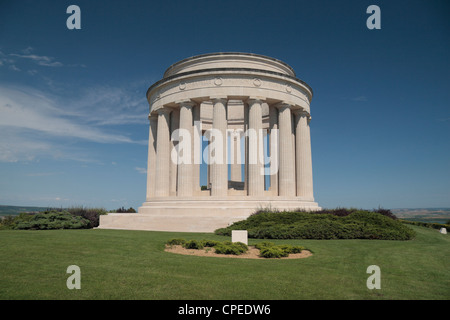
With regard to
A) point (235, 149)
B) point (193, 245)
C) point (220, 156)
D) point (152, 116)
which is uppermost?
point (152, 116)

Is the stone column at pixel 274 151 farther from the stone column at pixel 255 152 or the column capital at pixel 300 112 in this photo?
the stone column at pixel 255 152

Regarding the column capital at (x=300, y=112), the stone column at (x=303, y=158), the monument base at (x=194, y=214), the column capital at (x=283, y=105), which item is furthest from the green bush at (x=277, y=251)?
the column capital at (x=300, y=112)

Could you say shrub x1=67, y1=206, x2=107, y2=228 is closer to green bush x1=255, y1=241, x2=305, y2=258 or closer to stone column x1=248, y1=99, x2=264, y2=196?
stone column x1=248, y1=99, x2=264, y2=196

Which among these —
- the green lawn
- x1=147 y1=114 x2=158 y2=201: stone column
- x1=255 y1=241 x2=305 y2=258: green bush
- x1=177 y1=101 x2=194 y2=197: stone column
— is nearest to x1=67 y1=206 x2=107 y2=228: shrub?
x1=147 y1=114 x2=158 y2=201: stone column

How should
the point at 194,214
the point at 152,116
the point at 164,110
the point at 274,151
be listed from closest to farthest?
the point at 194,214
the point at 164,110
the point at 274,151
the point at 152,116

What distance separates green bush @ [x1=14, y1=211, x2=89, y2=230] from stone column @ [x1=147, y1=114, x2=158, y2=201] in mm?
11183

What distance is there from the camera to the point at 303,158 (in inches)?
1547

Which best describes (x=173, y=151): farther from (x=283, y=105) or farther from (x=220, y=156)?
(x=283, y=105)

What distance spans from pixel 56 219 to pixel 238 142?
30.3 m

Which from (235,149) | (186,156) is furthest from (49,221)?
(235,149)

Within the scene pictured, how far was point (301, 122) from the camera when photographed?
131 ft

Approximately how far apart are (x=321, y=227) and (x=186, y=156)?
1868 centimetres

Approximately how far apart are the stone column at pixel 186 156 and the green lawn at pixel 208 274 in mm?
18436
